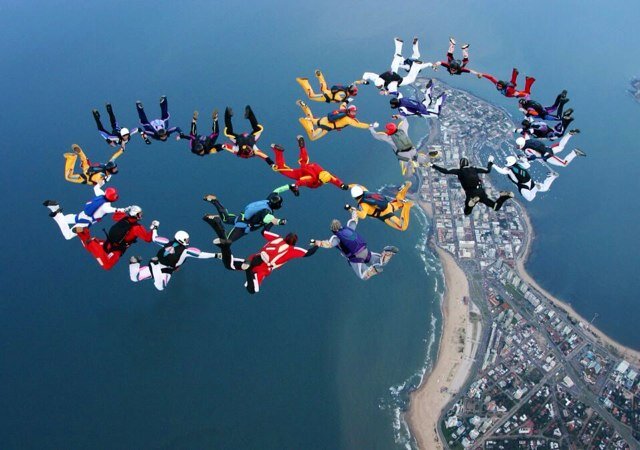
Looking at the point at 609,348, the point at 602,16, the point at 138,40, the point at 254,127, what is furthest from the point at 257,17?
the point at 609,348

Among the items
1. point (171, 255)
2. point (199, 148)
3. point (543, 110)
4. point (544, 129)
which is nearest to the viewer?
point (171, 255)

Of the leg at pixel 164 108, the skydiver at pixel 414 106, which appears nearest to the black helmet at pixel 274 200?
the skydiver at pixel 414 106

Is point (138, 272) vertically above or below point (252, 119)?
below

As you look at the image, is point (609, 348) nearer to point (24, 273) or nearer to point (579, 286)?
point (579, 286)

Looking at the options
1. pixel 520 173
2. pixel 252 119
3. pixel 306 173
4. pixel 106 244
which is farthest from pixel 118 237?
pixel 520 173

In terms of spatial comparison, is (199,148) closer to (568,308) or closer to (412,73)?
(412,73)

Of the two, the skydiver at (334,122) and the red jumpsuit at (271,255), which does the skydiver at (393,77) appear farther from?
the red jumpsuit at (271,255)

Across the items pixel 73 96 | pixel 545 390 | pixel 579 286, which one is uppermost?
pixel 73 96
